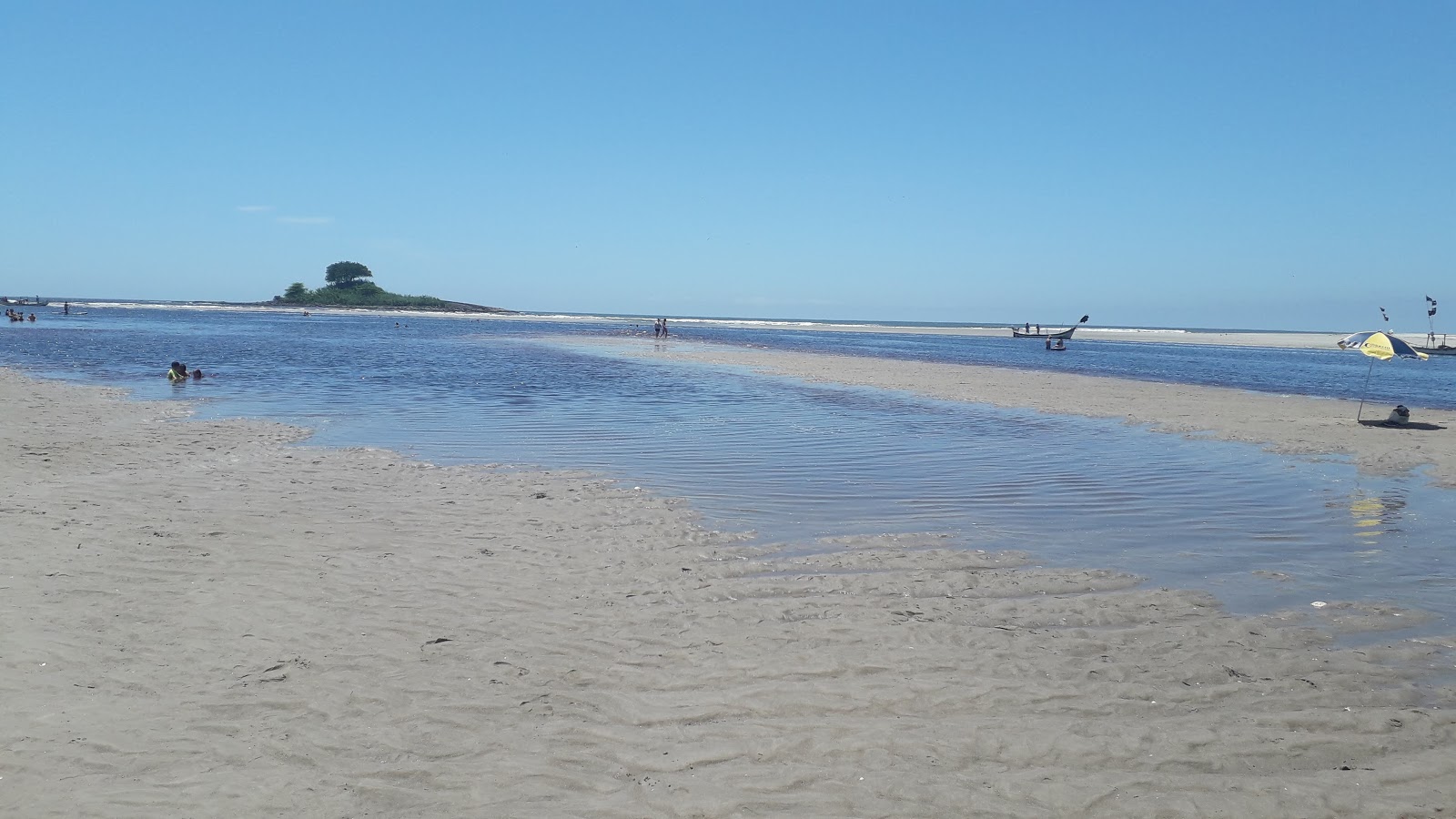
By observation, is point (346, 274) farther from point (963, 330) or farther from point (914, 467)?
point (914, 467)

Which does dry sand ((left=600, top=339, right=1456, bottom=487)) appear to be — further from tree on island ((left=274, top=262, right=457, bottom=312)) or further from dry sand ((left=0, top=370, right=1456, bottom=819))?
tree on island ((left=274, top=262, right=457, bottom=312))

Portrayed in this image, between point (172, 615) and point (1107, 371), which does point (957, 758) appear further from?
point (1107, 371)

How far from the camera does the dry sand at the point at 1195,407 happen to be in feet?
52.5

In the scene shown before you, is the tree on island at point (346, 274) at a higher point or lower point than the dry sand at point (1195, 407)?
higher

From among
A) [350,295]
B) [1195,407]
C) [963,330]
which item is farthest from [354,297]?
[1195,407]

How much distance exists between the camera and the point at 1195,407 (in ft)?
75.3

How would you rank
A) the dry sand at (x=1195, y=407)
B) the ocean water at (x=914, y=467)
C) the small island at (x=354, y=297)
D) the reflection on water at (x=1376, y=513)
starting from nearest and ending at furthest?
1. the ocean water at (x=914, y=467)
2. the reflection on water at (x=1376, y=513)
3. the dry sand at (x=1195, y=407)
4. the small island at (x=354, y=297)

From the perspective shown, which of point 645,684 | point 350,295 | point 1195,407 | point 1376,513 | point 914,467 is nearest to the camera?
point 645,684

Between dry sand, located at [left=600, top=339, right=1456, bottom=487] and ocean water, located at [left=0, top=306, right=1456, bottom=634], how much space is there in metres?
1.74

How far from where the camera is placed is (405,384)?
79.3ft

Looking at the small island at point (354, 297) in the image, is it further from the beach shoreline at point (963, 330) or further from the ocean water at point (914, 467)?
the ocean water at point (914, 467)

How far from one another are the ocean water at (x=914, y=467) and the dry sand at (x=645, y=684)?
1097mm

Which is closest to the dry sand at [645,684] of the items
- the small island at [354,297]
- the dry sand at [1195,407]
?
the dry sand at [1195,407]

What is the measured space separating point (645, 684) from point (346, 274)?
177295 millimetres
